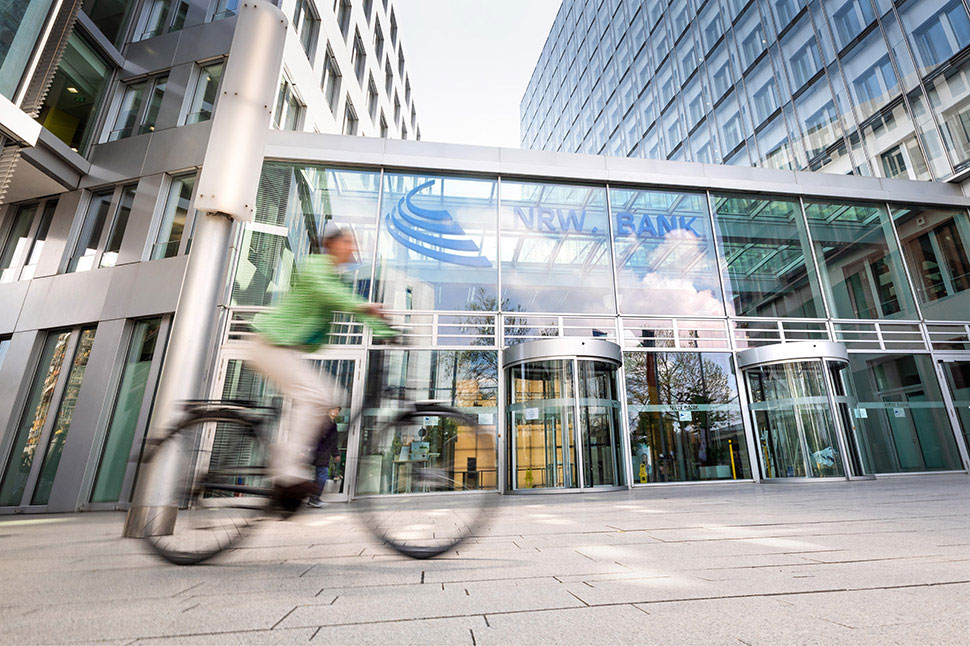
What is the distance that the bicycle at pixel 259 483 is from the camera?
2697 millimetres

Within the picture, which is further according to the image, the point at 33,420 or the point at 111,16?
the point at 111,16

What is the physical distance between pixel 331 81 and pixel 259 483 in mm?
13880

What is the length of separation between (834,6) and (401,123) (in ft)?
57.7

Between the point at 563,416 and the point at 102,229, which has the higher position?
the point at 102,229

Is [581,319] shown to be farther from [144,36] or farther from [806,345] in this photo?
[144,36]

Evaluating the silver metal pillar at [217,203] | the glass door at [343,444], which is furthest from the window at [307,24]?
the glass door at [343,444]

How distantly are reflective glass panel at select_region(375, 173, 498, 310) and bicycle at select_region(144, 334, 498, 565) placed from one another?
614cm

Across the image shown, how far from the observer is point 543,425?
8.10 metres

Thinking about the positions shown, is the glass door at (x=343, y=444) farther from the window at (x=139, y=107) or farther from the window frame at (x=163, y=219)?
the window at (x=139, y=107)

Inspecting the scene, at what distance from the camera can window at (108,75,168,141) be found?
33.6 ft

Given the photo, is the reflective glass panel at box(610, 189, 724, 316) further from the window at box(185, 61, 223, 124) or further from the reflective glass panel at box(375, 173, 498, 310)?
the window at box(185, 61, 223, 124)

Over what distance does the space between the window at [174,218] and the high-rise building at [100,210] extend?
3cm

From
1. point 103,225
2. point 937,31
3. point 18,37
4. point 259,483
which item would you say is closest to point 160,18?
point 103,225

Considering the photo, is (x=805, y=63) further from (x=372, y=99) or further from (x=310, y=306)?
(x=310, y=306)
